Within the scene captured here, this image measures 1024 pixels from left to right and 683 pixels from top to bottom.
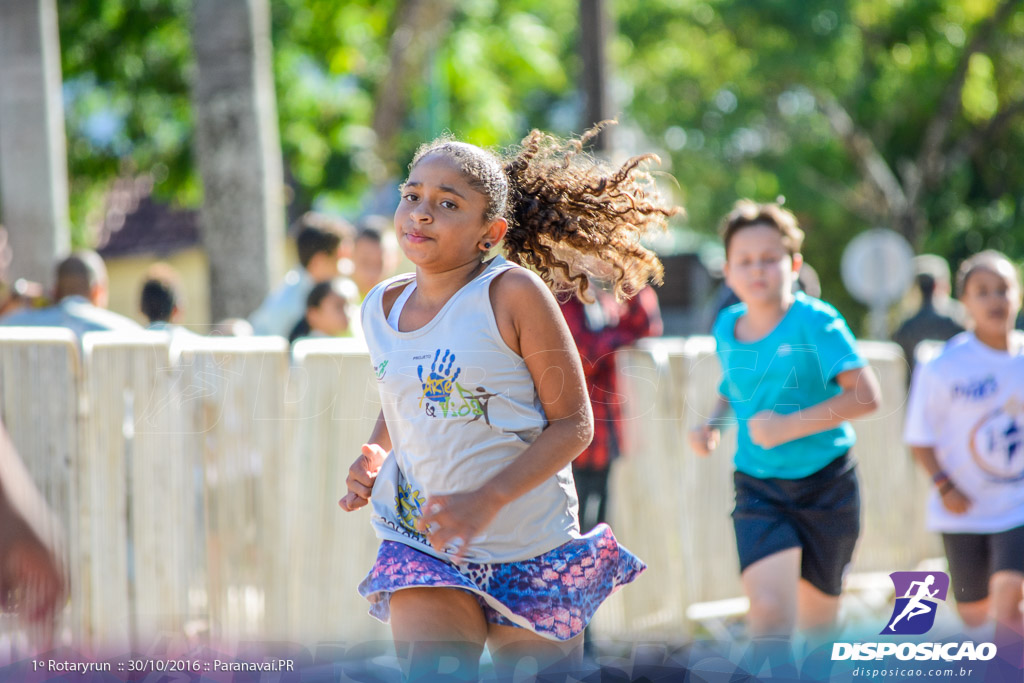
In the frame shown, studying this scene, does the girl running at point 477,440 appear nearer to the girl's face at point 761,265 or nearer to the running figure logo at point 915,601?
the running figure logo at point 915,601

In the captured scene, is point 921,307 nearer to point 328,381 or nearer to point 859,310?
point 328,381

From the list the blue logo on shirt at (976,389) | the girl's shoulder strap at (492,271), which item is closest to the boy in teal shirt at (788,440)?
the blue logo on shirt at (976,389)

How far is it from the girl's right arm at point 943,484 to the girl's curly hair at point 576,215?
2334 mm

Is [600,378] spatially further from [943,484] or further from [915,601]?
[915,601]

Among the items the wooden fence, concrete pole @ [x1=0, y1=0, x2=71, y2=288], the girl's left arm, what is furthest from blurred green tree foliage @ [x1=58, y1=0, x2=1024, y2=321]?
the girl's left arm

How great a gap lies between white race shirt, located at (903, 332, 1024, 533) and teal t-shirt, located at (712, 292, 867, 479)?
36.4 inches

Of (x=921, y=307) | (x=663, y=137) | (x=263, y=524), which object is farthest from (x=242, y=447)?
(x=663, y=137)

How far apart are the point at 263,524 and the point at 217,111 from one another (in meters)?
3.71

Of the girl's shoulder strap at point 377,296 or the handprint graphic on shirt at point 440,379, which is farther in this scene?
the girl's shoulder strap at point 377,296

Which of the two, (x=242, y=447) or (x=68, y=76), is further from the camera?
(x=68, y=76)

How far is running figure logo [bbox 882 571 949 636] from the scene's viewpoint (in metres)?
2.57

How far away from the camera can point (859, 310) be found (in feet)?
98.9

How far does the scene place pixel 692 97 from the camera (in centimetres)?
2741

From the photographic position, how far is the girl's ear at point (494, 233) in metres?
2.98
